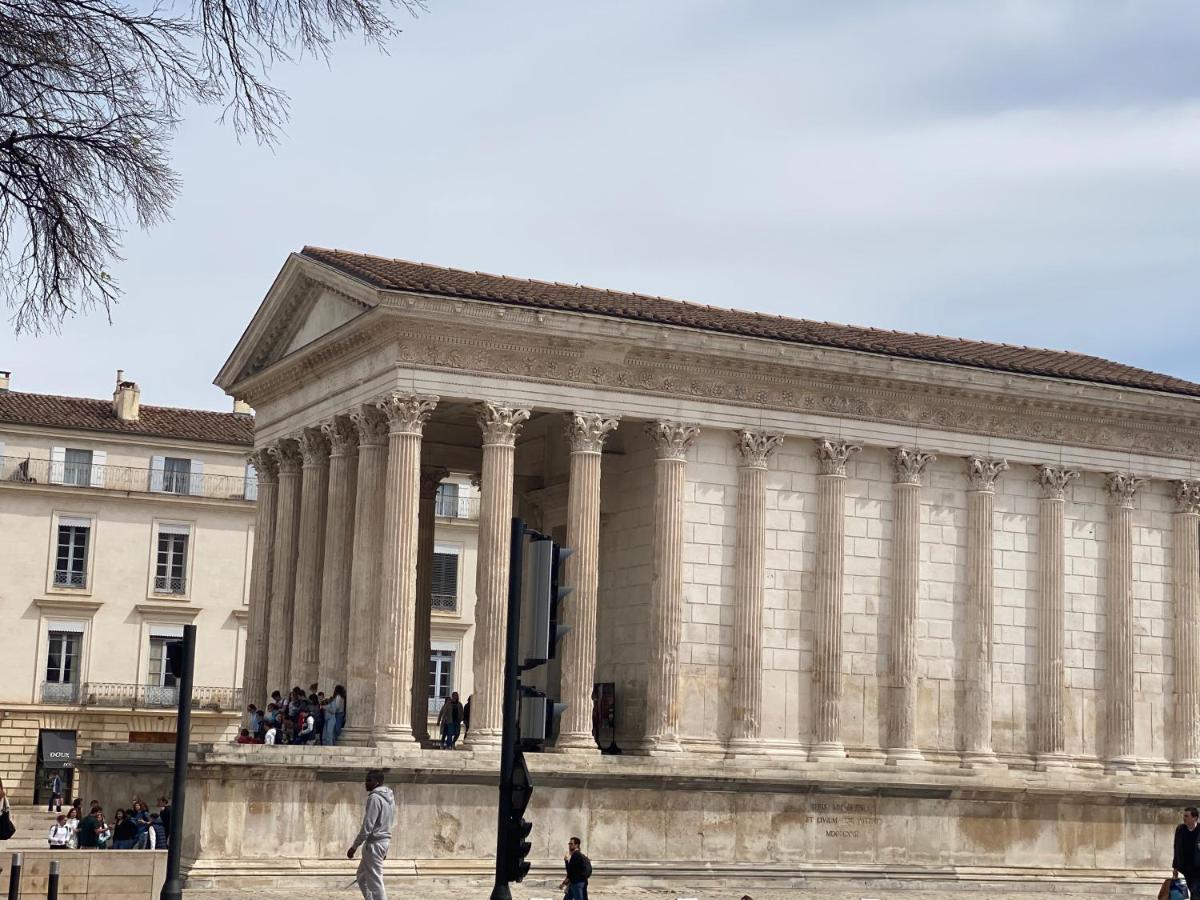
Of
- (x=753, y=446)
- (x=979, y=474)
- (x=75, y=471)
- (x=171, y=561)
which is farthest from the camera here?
(x=75, y=471)

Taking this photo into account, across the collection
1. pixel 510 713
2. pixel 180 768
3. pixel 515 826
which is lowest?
pixel 515 826

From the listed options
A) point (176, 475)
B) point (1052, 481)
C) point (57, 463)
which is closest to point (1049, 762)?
point (1052, 481)

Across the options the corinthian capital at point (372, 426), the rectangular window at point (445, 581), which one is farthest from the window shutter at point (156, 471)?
the corinthian capital at point (372, 426)

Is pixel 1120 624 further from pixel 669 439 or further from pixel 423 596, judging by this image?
pixel 423 596

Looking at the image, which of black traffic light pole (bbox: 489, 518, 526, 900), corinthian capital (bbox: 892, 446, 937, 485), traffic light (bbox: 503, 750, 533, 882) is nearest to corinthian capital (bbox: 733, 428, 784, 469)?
corinthian capital (bbox: 892, 446, 937, 485)

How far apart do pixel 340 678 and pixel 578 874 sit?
12.1 meters

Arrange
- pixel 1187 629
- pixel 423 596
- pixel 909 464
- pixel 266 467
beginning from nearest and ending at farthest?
pixel 909 464 → pixel 1187 629 → pixel 423 596 → pixel 266 467

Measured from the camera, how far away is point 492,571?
104 feet

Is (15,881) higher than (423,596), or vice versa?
(423,596)

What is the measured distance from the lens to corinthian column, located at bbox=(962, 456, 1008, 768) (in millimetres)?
35000

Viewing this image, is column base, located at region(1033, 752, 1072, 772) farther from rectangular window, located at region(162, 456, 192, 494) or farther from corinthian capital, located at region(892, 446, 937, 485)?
rectangular window, located at region(162, 456, 192, 494)

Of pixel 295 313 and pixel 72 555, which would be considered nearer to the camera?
pixel 295 313

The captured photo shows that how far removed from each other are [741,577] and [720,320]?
507 cm

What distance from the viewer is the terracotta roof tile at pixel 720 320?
33.0 m
